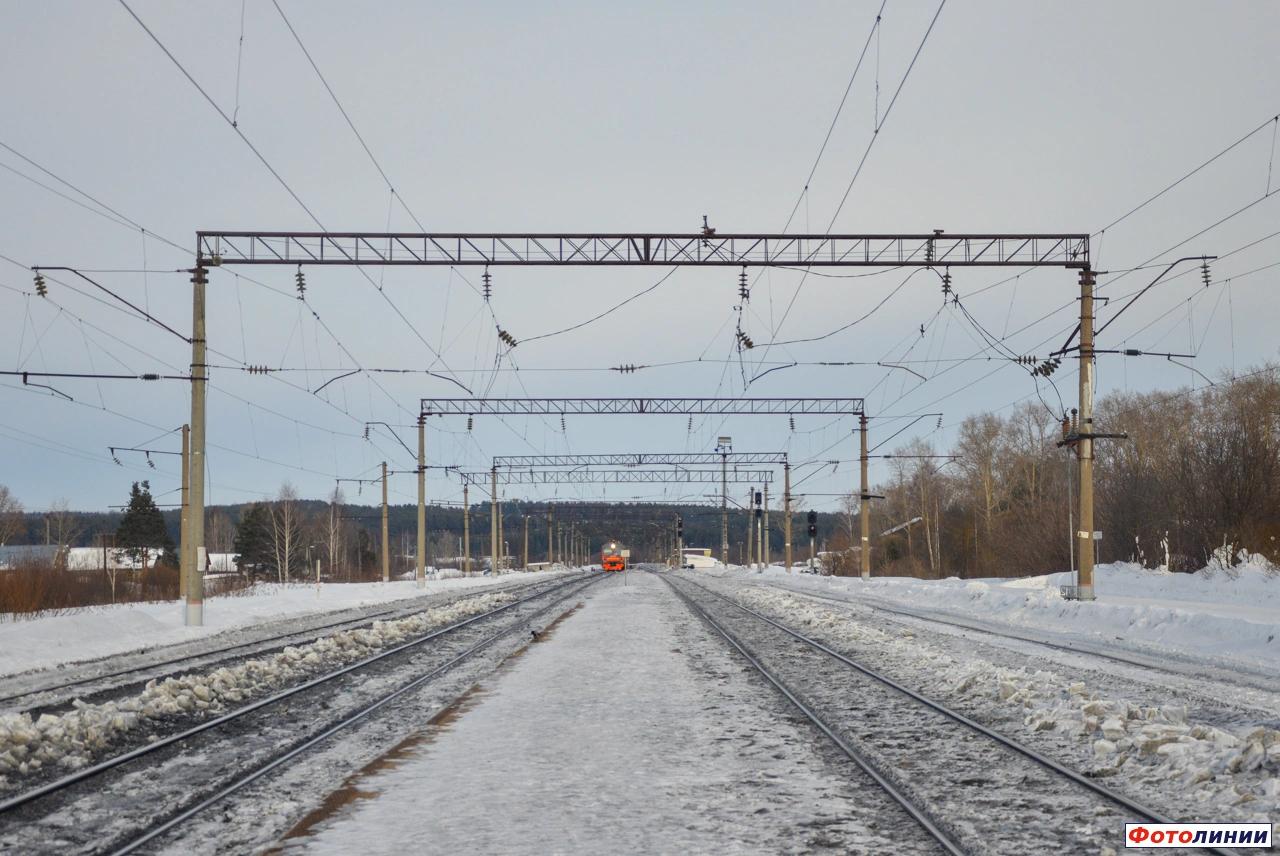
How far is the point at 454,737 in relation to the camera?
12.4 meters

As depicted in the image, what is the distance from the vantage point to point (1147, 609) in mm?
26859

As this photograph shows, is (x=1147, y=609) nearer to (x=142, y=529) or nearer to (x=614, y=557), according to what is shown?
(x=614, y=557)

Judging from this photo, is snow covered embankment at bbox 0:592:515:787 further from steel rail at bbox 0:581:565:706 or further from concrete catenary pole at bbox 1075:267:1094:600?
concrete catenary pole at bbox 1075:267:1094:600

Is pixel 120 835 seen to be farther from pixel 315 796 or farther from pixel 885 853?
pixel 885 853

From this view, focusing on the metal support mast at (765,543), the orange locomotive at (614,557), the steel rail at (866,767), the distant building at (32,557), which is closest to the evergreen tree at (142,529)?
the distant building at (32,557)

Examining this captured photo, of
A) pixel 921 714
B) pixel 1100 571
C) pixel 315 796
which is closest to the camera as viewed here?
pixel 315 796

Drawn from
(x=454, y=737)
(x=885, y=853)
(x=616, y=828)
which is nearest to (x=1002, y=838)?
(x=885, y=853)

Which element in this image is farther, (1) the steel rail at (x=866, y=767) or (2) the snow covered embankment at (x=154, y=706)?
(2) the snow covered embankment at (x=154, y=706)

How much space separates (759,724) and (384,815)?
18.4 feet

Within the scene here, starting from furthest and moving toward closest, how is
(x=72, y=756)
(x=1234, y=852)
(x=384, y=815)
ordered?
(x=72, y=756), (x=384, y=815), (x=1234, y=852)

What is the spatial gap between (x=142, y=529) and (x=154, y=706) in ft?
319

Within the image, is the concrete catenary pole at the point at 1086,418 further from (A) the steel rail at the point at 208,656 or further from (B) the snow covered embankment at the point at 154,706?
(A) the steel rail at the point at 208,656

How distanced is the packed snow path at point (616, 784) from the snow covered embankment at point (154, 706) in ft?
11.4

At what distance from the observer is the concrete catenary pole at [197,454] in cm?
2844
